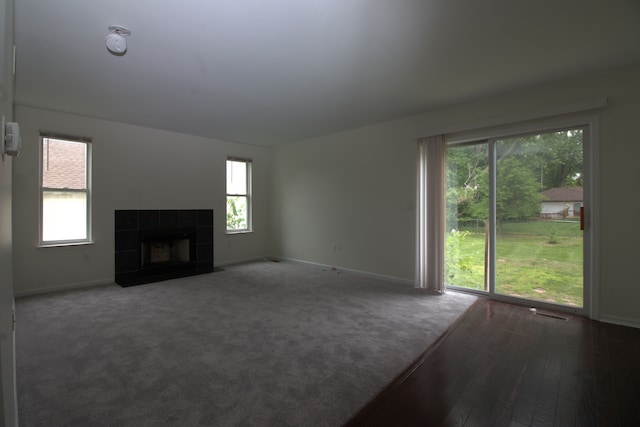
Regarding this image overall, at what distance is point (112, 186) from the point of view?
457 centimetres

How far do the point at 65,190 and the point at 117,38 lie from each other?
120 inches

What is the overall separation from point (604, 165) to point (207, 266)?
232 inches

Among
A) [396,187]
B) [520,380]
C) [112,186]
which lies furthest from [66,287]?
[520,380]

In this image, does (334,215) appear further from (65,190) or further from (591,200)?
(65,190)

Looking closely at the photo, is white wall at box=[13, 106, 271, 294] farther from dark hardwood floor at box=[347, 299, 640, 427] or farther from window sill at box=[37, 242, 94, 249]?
dark hardwood floor at box=[347, 299, 640, 427]

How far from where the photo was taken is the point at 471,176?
3982mm

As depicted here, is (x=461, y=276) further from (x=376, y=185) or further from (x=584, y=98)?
(x=584, y=98)

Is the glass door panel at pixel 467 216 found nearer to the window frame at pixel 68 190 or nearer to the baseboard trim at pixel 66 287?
the baseboard trim at pixel 66 287

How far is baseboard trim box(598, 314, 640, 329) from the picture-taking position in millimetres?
2891

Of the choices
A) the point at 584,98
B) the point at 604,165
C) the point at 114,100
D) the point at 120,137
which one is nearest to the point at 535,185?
the point at 604,165

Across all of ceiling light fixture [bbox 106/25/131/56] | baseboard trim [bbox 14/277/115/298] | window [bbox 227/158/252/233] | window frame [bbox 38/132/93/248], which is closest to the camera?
ceiling light fixture [bbox 106/25/131/56]

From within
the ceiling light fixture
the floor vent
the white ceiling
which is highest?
the white ceiling

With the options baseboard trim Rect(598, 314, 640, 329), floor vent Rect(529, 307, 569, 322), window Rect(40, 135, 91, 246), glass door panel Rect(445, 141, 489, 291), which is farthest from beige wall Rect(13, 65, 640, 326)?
glass door panel Rect(445, 141, 489, 291)

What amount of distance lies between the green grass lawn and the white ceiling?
5.61 ft
